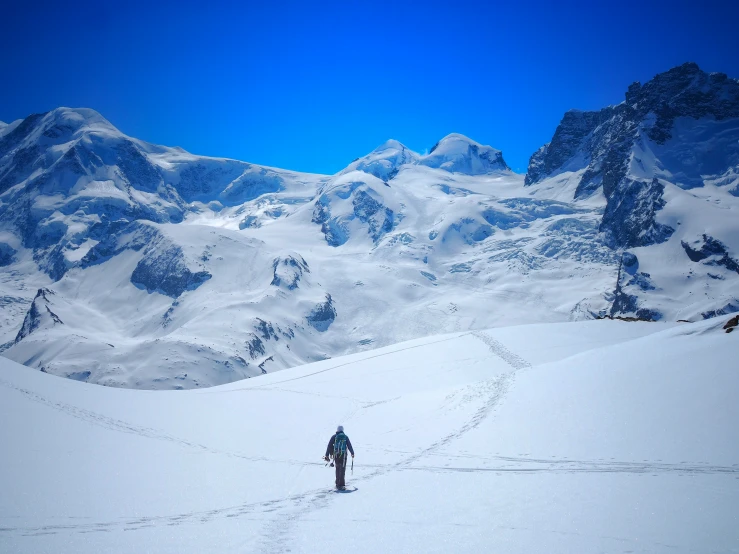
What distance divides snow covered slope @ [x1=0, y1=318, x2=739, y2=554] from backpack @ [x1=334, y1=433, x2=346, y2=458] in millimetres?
1241

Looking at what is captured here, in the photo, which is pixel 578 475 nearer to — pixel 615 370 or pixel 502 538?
pixel 502 538

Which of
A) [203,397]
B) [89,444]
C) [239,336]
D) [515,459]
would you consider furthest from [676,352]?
[239,336]

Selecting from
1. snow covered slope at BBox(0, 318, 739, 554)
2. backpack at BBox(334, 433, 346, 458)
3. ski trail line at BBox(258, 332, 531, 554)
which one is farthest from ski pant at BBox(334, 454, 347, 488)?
snow covered slope at BBox(0, 318, 739, 554)

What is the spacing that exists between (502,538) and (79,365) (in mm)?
189954

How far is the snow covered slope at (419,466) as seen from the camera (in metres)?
10.7

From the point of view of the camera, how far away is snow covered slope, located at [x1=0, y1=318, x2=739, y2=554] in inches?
423

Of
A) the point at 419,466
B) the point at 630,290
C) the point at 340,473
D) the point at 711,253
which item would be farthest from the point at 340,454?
the point at 711,253

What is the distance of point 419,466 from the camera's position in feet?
55.9

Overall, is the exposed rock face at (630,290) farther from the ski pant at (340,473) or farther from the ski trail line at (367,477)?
the ski pant at (340,473)

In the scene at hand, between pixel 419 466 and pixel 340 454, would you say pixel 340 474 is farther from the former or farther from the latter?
pixel 419 466

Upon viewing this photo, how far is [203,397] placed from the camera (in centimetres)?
3891

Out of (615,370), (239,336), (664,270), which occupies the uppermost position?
(664,270)

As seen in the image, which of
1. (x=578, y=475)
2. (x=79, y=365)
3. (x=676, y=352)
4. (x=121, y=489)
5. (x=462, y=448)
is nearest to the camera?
(x=578, y=475)

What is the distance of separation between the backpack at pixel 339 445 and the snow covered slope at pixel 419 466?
1241mm
